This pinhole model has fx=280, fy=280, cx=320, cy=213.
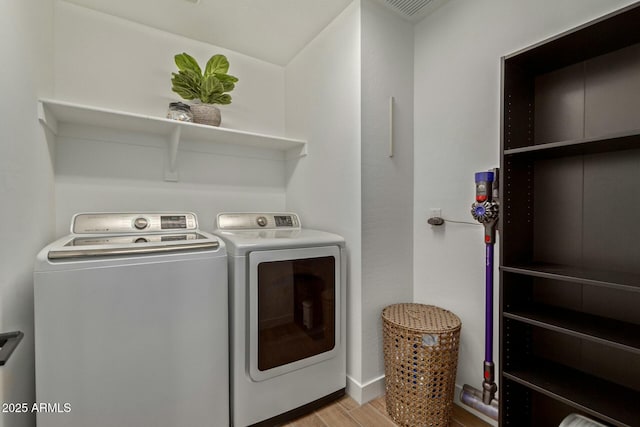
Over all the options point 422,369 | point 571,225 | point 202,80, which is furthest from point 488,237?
point 202,80

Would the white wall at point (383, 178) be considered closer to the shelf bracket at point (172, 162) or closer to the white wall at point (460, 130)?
the white wall at point (460, 130)

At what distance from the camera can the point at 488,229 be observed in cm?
138

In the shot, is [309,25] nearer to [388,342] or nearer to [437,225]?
[437,225]

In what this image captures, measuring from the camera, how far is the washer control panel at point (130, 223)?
1570 millimetres

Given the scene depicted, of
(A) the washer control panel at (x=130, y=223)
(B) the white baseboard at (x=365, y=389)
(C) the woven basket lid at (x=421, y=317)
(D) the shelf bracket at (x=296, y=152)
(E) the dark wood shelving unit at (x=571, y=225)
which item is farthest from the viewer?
(D) the shelf bracket at (x=296, y=152)

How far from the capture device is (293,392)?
5.11 ft

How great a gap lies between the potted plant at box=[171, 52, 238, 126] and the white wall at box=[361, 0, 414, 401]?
0.95m

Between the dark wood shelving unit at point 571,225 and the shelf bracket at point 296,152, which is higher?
the shelf bracket at point 296,152

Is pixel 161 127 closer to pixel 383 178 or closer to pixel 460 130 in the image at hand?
pixel 383 178

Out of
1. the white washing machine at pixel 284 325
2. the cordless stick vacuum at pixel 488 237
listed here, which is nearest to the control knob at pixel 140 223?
the white washing machine at pixel 284 325

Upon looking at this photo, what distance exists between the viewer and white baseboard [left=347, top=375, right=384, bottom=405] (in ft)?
5.53

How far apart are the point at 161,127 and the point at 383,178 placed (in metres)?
1.46

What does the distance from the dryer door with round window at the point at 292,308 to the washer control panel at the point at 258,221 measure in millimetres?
620

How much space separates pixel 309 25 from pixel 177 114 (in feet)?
3.59
